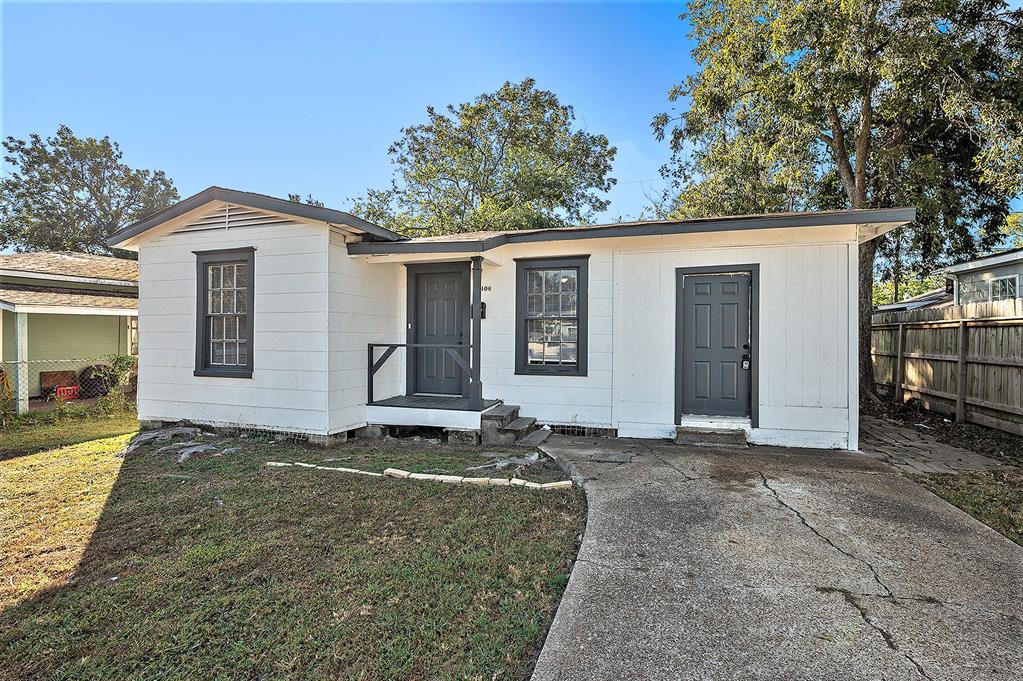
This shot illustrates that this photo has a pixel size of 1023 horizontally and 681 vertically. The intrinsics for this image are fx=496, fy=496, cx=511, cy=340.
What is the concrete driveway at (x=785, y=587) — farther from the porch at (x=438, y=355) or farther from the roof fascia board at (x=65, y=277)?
the roof fascia board at (x=65, y=277)

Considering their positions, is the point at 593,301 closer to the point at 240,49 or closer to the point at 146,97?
the point at 240,49

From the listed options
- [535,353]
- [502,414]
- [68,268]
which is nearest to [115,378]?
[68,268]

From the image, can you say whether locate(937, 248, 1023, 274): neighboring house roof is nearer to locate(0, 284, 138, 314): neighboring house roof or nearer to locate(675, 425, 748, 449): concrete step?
locate(675, 425, 748, 449): concrete step

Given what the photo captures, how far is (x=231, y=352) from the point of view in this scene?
23.4ft

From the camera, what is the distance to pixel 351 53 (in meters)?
11.8

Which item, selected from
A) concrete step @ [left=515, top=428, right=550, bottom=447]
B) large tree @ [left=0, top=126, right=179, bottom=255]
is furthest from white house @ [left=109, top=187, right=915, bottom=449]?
large tree @ [left=0, top=126, right=179, bottom=255]

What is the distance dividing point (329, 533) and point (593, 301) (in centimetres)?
439

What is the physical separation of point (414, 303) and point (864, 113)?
9335 mm

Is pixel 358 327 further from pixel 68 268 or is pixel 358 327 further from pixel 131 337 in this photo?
pixel 68 268

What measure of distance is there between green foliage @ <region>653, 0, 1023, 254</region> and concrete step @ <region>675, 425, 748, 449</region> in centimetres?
650

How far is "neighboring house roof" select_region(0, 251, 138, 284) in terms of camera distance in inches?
429

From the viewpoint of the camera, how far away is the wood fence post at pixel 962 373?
761 cm

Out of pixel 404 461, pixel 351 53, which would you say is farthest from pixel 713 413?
pixel 351 53

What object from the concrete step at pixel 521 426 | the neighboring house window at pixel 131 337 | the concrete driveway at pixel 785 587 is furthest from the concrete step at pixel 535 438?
the neighboring house window at pixel 131 337
